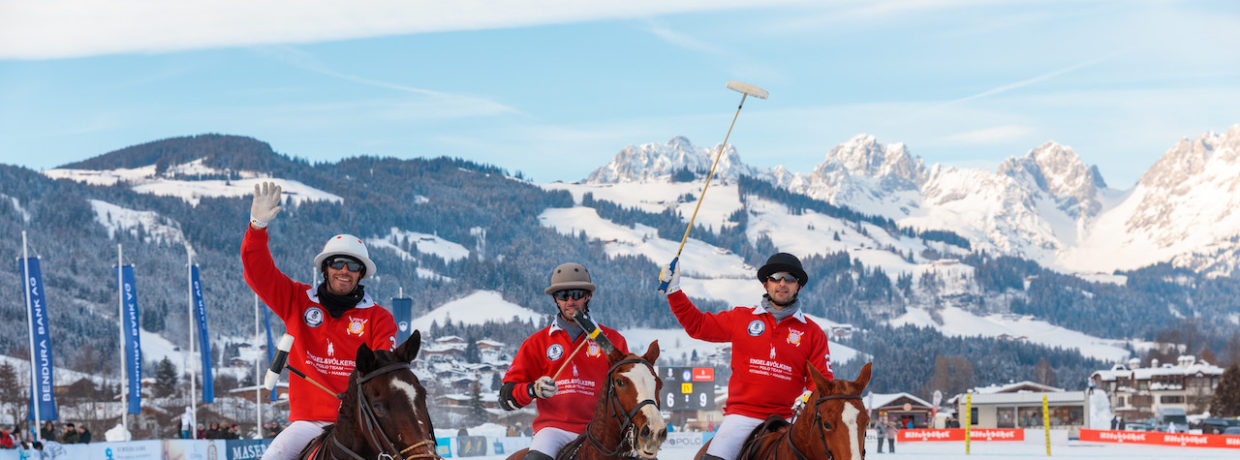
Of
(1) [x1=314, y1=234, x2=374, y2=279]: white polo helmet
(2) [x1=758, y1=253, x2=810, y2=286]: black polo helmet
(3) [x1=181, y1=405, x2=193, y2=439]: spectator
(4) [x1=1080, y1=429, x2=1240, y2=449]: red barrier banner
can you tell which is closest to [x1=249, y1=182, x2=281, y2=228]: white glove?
(1) [x1=314, y1=234, x2=374, y2=279]: white polo helmet

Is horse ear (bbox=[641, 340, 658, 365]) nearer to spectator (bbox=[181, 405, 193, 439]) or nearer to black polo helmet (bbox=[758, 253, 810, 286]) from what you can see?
black polo helmet (bbox=[758, 253, 810, 286])

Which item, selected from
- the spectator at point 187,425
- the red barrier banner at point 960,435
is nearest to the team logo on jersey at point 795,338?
the spectator at point 187,425

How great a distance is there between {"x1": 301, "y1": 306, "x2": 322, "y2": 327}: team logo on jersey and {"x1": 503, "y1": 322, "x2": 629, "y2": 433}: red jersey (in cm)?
Answer: 235

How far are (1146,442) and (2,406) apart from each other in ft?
351

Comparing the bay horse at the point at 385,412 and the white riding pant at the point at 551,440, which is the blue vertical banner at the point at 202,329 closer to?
the white riding pant at the point at 551,440

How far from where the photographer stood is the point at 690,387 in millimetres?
56281

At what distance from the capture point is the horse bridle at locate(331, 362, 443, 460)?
6.90 m

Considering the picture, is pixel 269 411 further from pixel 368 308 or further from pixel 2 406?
pixel 368 308

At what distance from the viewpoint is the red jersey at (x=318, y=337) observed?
28.2ft

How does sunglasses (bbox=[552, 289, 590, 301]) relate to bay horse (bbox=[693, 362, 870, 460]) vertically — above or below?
above

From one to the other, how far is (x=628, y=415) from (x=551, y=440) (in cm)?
203

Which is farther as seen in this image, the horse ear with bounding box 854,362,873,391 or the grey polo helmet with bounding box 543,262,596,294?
the grey polo helmet with bounding box 543,262,596,294

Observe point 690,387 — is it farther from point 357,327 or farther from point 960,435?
point 357,327

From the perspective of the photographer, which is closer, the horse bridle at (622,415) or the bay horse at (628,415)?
the bay horse at (628,415)
